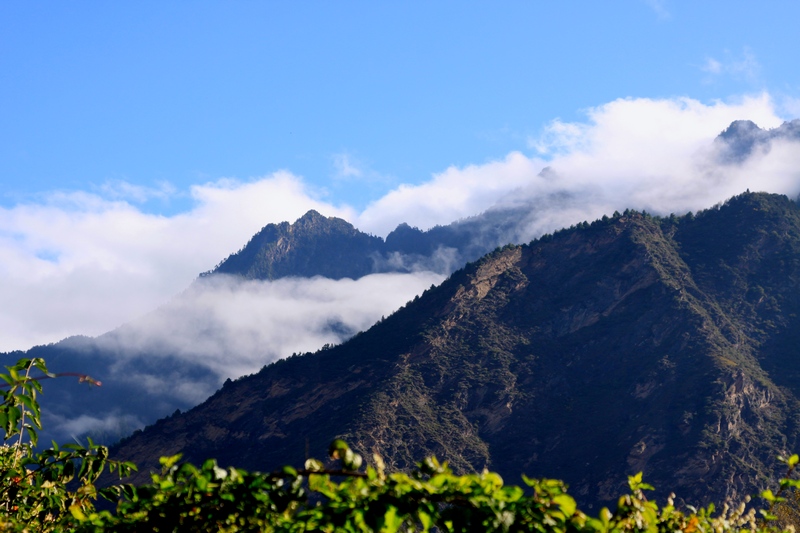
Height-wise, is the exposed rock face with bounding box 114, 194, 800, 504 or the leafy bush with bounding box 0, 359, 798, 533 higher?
the exposed rock face with bounding box 114, 194, 800, 504

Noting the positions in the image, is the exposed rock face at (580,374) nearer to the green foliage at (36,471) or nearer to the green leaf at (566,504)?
the green foliage at (36,471)

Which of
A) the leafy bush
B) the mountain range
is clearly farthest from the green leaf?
the mountain range

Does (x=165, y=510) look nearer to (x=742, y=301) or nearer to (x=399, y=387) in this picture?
(x=399, y=387)

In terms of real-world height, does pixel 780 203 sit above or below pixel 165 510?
above

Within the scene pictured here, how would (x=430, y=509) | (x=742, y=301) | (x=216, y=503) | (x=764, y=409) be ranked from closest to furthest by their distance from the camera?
(x=430, y=509)
(x=216, y=503)
(x=764, y=409)
(x=742, y=301)

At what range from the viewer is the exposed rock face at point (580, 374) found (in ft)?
362

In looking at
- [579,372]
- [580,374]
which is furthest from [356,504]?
[579,372]

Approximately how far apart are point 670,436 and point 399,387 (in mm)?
32206

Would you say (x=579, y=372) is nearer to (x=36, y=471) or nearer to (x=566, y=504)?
(x=36, y=471)

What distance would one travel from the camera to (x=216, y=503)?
6.71 m

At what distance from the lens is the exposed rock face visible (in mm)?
110250

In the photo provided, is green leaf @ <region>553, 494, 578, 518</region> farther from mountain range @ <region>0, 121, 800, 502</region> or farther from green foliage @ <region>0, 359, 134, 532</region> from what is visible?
mountain range @ <region>0, 121, 800, 502</region>

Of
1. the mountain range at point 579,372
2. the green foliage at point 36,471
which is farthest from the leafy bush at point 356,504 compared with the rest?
the mountain range at point 579,372

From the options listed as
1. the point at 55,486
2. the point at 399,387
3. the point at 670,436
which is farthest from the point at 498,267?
the point at 55,486
